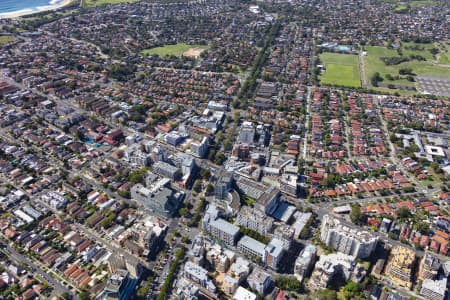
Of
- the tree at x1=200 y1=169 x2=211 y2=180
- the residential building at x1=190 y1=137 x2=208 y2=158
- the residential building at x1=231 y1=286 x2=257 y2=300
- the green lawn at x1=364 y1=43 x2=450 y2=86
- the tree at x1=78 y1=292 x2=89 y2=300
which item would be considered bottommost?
the tree at x1=78 y1=292 x2=89 y2=300

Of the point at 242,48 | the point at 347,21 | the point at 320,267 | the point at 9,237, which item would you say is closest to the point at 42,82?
the point at 9,237

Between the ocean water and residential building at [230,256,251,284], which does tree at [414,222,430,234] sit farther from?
the ocean water

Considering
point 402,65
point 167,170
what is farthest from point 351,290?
point 402,65

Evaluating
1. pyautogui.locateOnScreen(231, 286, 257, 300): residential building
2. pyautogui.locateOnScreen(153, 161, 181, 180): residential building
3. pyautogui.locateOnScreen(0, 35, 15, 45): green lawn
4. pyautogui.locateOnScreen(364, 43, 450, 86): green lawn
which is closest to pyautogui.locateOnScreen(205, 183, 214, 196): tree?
pyautogui.locateOnScreen(153, 161, 181, 180): residential building

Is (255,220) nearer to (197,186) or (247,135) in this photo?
(197,186)

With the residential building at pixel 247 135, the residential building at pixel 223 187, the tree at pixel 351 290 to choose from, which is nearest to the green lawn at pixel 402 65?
the residential building at pixel 247 135

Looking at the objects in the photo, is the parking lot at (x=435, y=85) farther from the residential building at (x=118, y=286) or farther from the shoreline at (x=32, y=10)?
the shoreline at (x=32, y=10)
